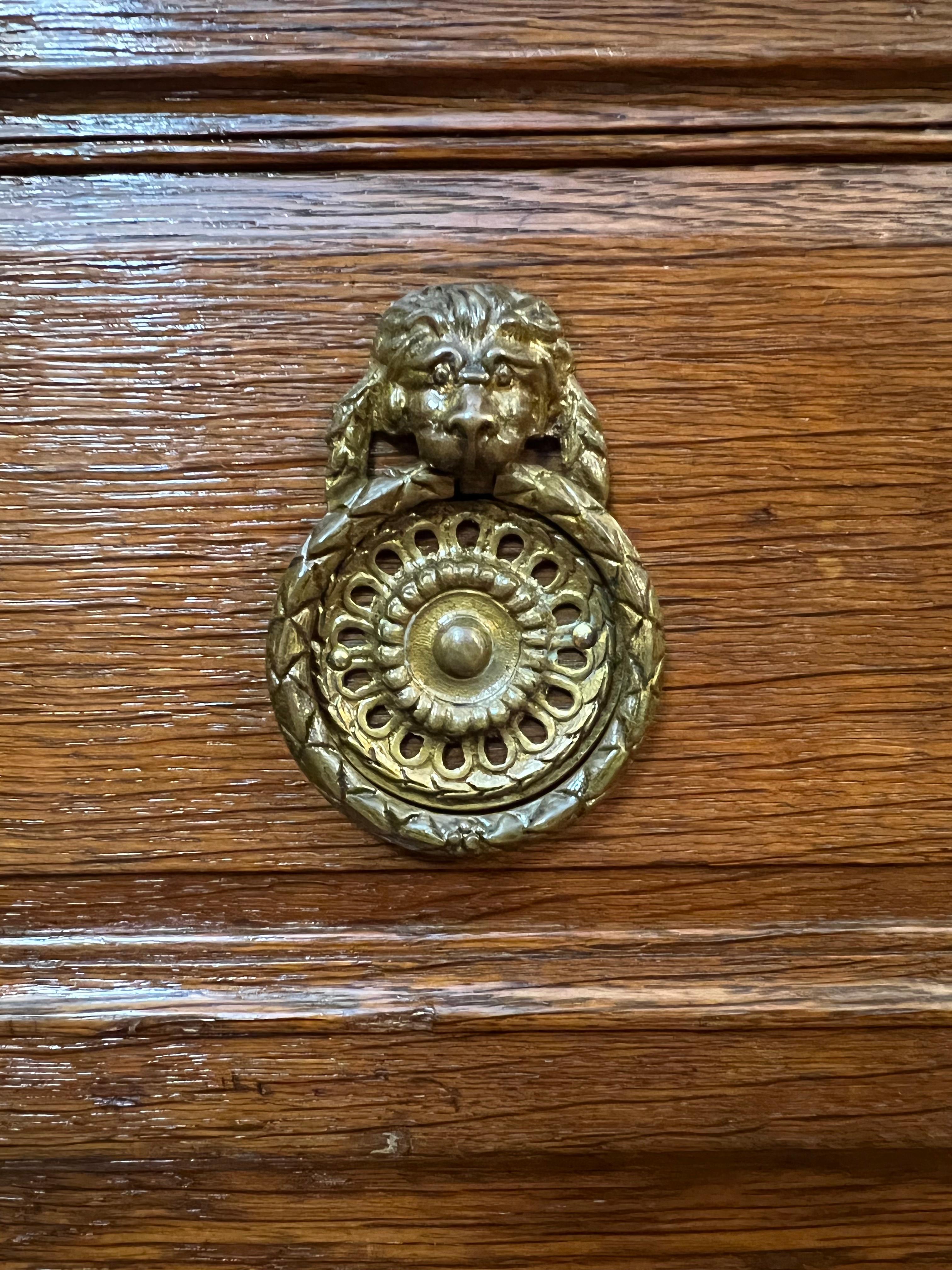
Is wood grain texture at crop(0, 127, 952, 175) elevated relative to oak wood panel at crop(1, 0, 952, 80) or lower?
lower

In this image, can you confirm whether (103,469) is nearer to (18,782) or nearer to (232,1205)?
(18,782)

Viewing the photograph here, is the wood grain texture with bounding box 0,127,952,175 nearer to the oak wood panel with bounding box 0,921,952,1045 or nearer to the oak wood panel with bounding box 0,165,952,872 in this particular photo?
the oak wood panel with bounding box 0,165,952,872

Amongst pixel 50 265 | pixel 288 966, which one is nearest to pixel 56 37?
pixel 50 265

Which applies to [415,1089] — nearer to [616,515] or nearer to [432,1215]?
[432,1215]

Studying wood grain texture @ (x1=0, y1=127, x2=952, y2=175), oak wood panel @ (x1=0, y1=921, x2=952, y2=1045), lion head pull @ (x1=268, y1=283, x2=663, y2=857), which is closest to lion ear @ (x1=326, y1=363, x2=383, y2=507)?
lion head pull @ (x1=268, y1=283, x2=663, y2=857)

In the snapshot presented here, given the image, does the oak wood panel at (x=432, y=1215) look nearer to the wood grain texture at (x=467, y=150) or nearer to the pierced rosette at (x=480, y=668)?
the pierced rosette at (x=480, y=668)

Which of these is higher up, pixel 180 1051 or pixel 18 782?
pixel 18 782

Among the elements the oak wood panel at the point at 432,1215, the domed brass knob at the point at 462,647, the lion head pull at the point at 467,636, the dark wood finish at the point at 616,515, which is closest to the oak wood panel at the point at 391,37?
the dark wood finish at the point at 616,515
